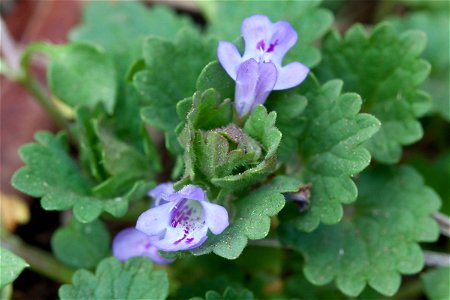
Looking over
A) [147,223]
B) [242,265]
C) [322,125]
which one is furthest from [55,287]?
[322,125]

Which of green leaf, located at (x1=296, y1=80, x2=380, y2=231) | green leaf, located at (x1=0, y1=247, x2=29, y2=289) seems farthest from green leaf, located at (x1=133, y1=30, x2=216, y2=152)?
green leaf, located at (x1=0, y1=247, x2=29, y2=289)

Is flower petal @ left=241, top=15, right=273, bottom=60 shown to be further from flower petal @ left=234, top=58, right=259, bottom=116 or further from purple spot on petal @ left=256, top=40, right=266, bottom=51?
flower petal @ left=234, top=58, right=259, bottom=116

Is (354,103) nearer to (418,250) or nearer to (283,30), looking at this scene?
(283,30)

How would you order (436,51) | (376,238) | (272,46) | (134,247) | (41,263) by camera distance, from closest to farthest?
(272,46) → (134,247) → (376,238) → (41,263) → (436,51)

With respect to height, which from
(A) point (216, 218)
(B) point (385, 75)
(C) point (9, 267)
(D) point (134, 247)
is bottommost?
(D) point (134, 247)

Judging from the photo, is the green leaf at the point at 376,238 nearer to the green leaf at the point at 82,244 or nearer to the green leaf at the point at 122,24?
the green leaf at the point at 82,244

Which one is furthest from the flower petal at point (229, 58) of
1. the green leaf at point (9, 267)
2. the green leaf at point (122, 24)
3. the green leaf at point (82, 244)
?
the green leaf at point (122, 24)

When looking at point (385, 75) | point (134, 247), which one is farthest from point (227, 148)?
point (385, 75)

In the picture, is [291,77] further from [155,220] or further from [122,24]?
[122,24]
